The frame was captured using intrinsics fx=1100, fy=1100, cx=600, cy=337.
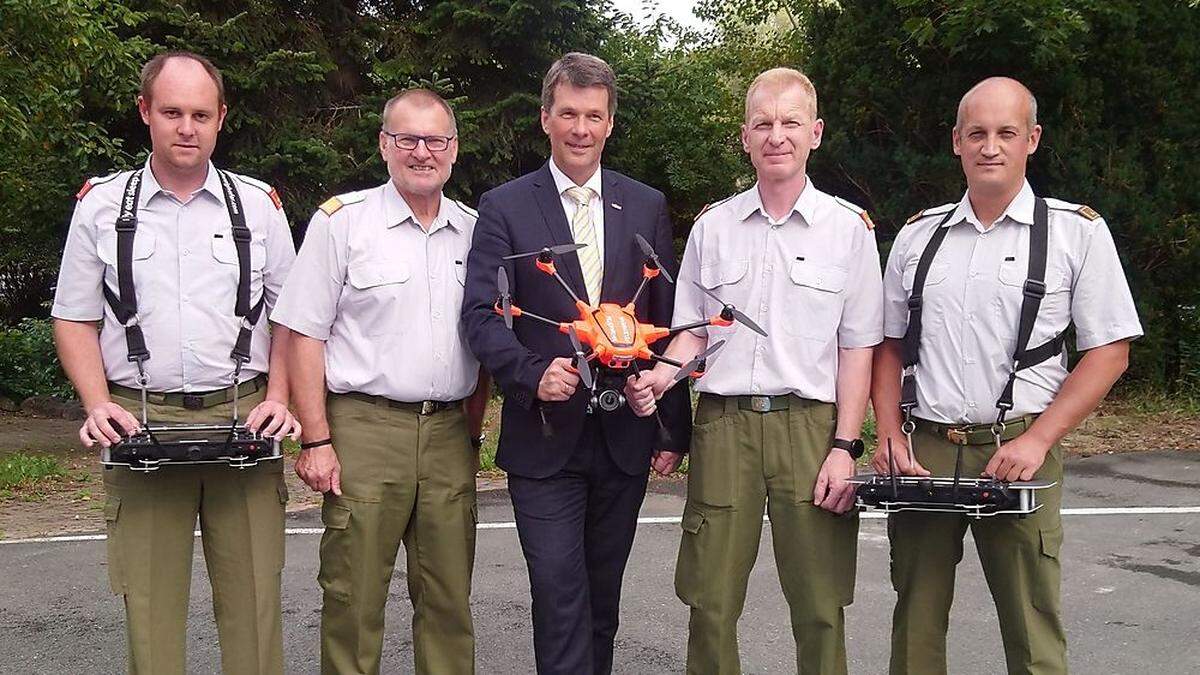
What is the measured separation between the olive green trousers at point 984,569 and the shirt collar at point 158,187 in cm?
253

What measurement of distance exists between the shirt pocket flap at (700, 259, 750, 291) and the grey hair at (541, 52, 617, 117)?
652 mm

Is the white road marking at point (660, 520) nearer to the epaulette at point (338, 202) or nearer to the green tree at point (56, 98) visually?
the green tree at point (56, 98)

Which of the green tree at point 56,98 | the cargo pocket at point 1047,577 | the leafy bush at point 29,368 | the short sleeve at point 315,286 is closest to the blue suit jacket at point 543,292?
the short sleeve at point 315,286

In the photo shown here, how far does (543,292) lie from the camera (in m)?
3.86

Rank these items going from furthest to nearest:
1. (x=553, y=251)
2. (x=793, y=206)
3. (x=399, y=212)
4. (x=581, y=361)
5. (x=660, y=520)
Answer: (x=660, y=520) → (x=399, y=212) → (x=793, y=206) → (x=553, y=251) → (x=581, y=361)

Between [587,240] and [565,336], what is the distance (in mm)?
364

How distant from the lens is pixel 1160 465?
9.52 metres

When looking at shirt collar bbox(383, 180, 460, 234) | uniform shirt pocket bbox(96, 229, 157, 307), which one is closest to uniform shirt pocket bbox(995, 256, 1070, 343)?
shirt collar bbox(383, 180, 460, 234)

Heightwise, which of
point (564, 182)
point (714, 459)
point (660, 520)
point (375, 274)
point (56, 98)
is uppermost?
point (56, 98)

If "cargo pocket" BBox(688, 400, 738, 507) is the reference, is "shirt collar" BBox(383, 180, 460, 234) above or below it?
above

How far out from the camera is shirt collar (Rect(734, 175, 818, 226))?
3797mm

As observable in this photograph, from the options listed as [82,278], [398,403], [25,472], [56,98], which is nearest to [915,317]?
[398,403]

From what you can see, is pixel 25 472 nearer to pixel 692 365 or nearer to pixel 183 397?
pixel 183 397

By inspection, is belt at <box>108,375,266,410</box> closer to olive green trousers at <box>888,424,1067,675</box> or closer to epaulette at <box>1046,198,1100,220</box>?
olive green trousers at <box>888,424,1067,675</box>
